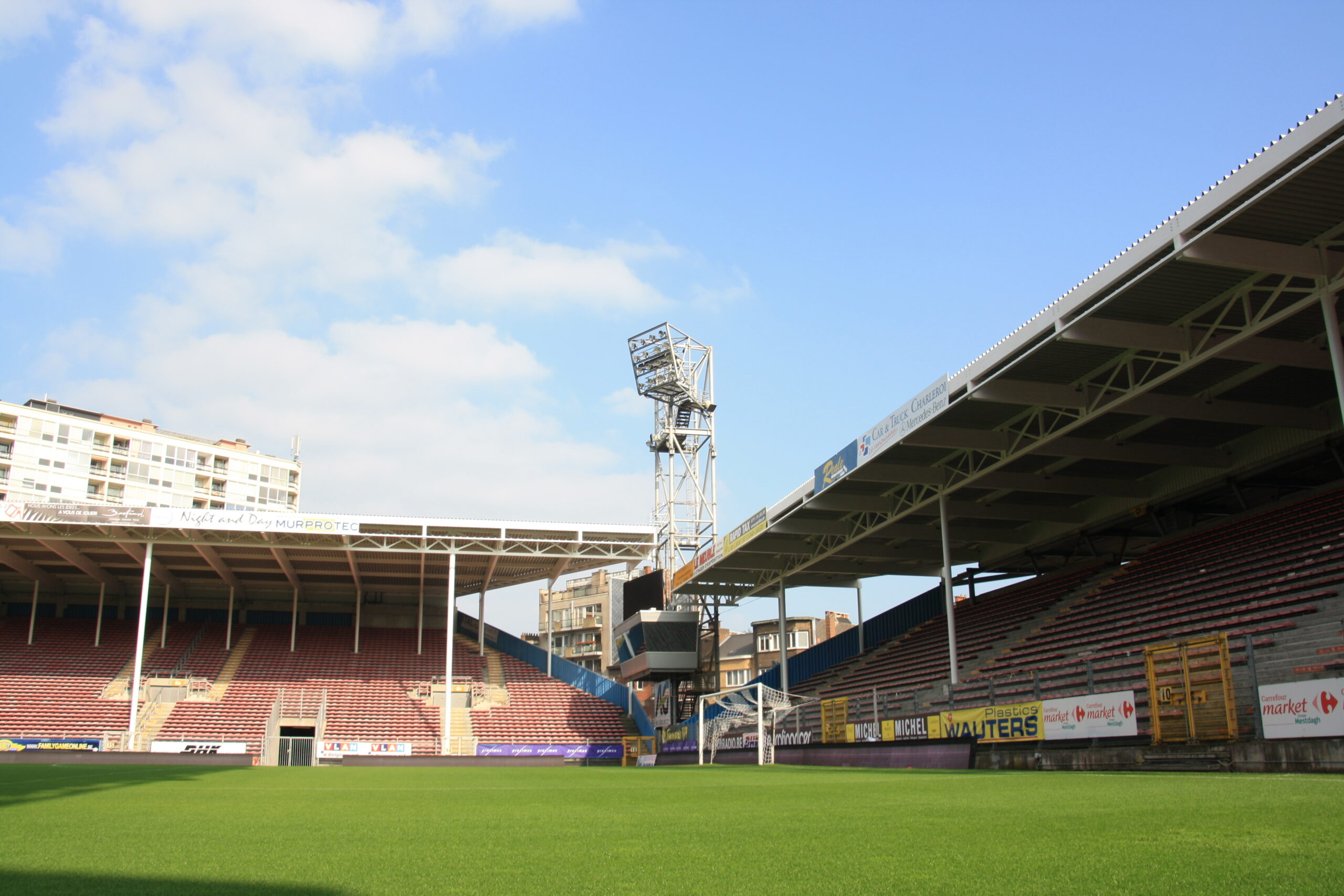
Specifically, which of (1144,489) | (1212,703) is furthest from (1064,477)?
(1212,703)

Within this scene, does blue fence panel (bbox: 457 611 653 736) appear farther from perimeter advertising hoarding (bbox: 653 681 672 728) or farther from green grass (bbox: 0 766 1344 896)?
green grass (bbox: 0 766 1344 896)

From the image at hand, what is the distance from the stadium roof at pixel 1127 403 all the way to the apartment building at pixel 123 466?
1905 inches

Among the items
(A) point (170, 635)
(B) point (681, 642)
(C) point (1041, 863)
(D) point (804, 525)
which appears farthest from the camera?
(A) point (170, 635)

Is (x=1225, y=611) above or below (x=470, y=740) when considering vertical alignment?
above

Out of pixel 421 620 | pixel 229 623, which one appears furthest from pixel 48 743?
pixel 421 620

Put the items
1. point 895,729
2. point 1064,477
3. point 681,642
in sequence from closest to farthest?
point 895,729 → point 1064,477 → point 681,642

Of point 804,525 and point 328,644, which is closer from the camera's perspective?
point 804,525

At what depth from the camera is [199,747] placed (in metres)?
34.9

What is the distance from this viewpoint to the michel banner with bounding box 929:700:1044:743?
19266mm

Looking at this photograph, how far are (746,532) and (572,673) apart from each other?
15.3 metres

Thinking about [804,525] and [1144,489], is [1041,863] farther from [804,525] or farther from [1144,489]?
[804,525]

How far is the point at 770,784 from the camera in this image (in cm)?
1205

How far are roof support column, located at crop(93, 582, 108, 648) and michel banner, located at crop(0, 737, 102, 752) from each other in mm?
7868

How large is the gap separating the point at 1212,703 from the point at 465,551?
26.7 m
